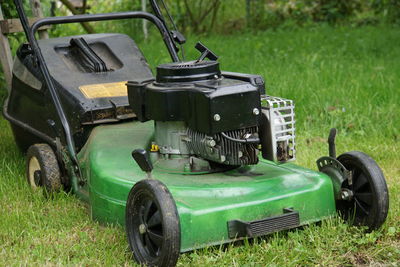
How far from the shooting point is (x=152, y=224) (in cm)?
242

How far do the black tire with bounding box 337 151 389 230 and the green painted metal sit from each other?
0.31 feet

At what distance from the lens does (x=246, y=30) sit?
8484 millimetres

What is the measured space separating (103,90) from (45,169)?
448 millimetres

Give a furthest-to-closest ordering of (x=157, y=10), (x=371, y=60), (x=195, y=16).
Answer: (x=195, y=16), (x=371, y=60), (x=157, y=10)

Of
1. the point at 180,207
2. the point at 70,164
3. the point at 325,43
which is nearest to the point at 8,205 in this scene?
the point at 70,164

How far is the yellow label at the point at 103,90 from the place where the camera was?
3.25 m

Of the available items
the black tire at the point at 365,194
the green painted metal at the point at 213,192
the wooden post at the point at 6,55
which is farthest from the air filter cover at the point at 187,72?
the wooden post at the point at 6,55

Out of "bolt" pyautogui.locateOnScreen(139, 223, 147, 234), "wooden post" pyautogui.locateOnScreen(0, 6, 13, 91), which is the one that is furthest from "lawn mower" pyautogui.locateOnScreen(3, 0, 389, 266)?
"wooden post" pyautogui.locateOnScreen(0, 6, 13, 91)

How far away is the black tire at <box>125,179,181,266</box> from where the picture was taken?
228 centimetres

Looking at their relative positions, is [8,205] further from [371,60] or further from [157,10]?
[371,60]

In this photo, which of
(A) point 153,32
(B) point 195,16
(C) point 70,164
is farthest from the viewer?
(B) point 195,16

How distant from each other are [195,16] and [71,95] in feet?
18.4

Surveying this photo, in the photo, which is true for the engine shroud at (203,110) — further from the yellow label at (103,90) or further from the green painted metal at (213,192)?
the yellow label at (103,90)

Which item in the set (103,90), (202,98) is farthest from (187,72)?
(103,90)
